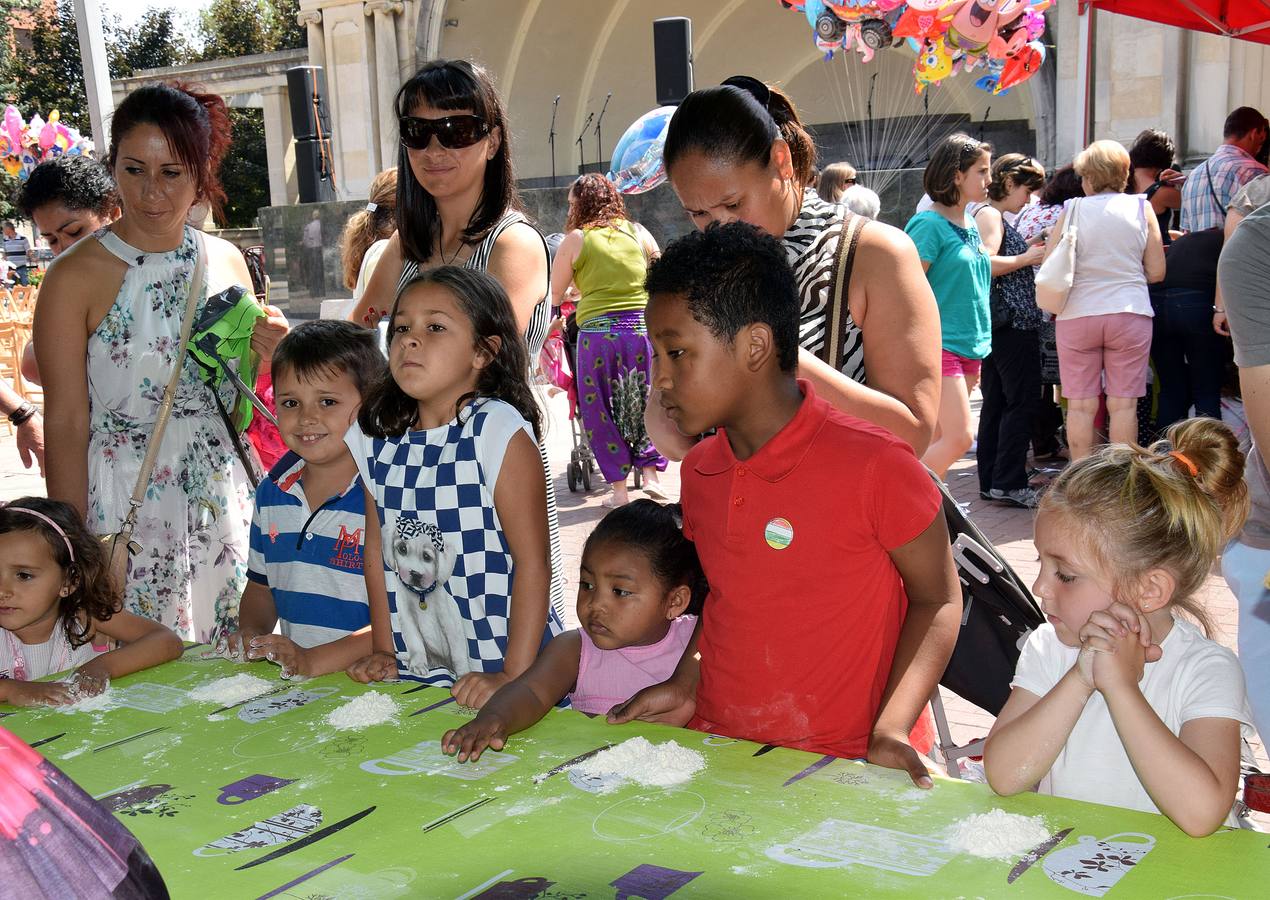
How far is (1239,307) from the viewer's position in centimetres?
219

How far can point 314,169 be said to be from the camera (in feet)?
62.0

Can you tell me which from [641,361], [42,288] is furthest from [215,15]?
[42,288]

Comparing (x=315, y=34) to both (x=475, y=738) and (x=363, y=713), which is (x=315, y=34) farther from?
(x=475, y=738)

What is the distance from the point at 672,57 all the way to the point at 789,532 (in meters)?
12.2

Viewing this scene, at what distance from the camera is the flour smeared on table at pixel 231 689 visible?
1.99 m

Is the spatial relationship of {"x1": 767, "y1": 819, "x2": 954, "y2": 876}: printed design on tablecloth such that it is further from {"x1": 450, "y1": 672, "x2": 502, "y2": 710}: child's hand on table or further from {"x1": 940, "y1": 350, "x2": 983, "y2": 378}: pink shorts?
{"x1": 940, "y1": 350, "x2": 983, "y2": 378}: pink shorts

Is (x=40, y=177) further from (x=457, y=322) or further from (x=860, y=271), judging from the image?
(x=860, y=271)

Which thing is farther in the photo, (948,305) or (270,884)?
(948,305)

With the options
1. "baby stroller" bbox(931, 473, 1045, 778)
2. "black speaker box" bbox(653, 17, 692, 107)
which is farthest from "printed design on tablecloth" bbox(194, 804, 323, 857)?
"black speaker box" bbox(653, 17, 692, 107)

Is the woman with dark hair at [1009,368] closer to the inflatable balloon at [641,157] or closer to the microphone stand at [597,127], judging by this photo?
the inflatable balloon at [641,157]

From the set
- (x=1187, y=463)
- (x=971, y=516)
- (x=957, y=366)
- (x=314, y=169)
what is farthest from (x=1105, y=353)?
(x=314, y=169)

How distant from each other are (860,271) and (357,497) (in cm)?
120

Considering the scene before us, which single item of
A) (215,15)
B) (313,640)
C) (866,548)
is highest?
(215,15)

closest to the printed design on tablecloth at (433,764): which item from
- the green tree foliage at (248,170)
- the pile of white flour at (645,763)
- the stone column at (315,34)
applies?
the pile of white flour at (645,763)
